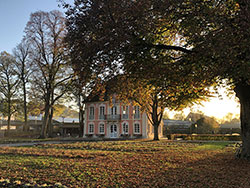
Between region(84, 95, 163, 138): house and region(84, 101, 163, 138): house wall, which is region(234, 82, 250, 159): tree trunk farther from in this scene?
region(84, 95, 163, 138): house

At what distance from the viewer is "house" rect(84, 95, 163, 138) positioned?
33.4 m

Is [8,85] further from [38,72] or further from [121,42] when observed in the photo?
[121,42]

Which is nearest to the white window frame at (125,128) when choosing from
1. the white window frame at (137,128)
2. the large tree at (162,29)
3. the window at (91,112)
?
the white window frame at (137,128)

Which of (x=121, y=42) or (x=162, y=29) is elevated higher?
(x=162, y=29)

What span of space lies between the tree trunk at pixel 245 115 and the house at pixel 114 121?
2350 cm

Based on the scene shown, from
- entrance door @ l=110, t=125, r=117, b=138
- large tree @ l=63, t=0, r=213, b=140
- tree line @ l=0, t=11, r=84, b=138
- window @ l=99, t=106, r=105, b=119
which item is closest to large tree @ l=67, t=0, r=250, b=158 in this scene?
large tree @ l=63, t=0, r=213, b=140

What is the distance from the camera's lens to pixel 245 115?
28.9 ft

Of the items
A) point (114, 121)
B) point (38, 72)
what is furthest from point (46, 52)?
point (114, 121)

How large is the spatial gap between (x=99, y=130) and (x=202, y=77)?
30.1 metres

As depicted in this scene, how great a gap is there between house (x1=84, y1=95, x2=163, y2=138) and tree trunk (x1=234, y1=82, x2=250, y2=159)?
2350 centimetres

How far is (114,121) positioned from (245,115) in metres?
27.5

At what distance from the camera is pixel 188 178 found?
564 centimetres

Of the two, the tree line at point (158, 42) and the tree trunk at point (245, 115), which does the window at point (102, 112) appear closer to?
the tree line at point (158, 42)

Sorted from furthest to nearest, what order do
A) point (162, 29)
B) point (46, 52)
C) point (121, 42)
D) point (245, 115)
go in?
point (46, 52) < point (245, 115) < point (162, 29) < point (121, 42)
